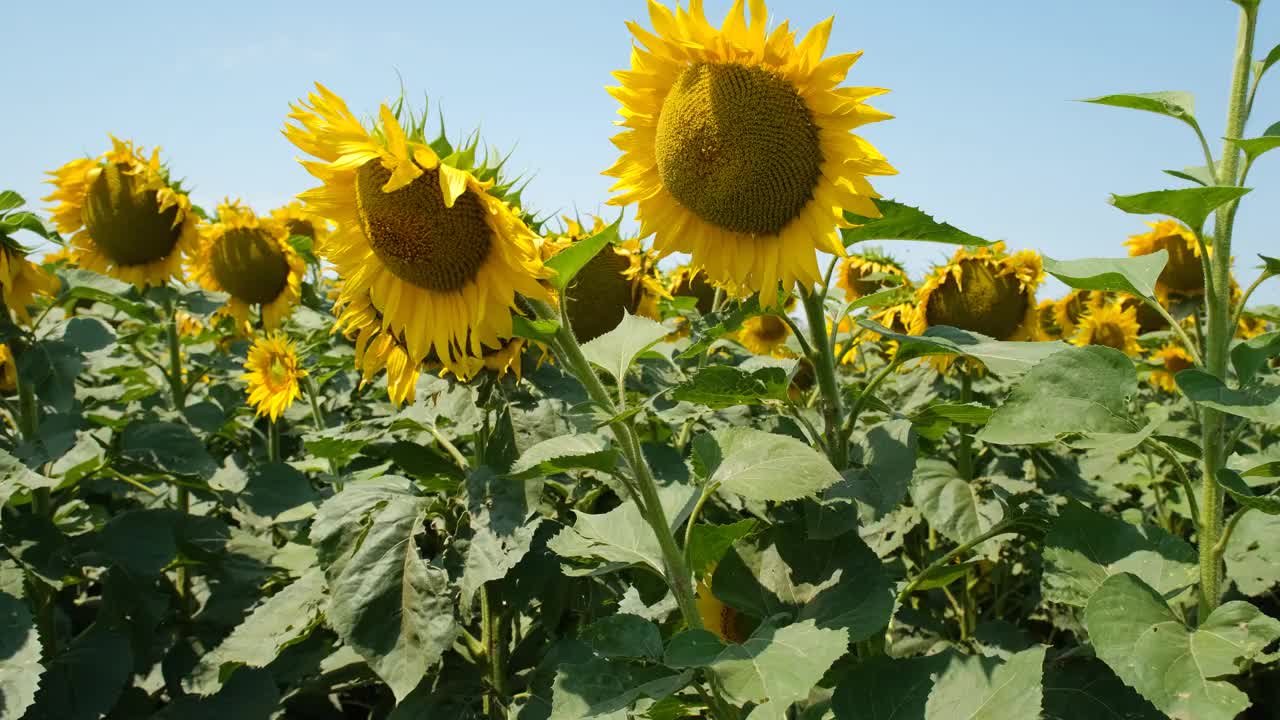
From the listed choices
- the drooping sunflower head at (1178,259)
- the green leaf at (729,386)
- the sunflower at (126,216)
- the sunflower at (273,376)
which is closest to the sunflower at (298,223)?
the sunflower at (126,216)

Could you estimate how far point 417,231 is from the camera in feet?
5.93

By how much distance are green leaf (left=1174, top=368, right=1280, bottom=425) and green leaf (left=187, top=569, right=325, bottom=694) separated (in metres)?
1.94

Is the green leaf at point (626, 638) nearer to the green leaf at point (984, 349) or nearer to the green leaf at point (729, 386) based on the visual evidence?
the green leaf at point (729, 386)

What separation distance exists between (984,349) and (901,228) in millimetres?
281

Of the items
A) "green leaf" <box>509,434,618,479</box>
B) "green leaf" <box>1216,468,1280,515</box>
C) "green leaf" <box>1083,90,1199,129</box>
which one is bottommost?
"green leaf" <box>1216,468,1280,515</box>

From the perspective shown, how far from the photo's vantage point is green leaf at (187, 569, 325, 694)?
86.2 inches

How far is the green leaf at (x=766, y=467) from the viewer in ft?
4.68

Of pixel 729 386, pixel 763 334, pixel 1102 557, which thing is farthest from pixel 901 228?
pixel 763 334

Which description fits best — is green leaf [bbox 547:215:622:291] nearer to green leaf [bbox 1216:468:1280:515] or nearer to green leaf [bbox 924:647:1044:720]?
green leaf [bbox 924:647:1044:720]

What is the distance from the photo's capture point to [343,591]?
76.2 inches

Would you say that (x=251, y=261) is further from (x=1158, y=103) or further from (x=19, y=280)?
(x=1158, y=103)

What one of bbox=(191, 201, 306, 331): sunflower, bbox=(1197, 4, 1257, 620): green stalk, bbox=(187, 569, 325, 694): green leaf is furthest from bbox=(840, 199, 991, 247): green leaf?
bbox=(191, 201, 306, 331): sunflower

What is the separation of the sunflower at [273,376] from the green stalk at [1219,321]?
3185 millimetres

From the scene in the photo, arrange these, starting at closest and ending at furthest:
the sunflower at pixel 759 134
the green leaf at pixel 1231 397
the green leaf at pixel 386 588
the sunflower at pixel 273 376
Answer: the green leaf at pixel 1231 397
the sunflower at pixel 759 134
the green leaf at pixel 386 588
the sunflower at pixel 273 376
